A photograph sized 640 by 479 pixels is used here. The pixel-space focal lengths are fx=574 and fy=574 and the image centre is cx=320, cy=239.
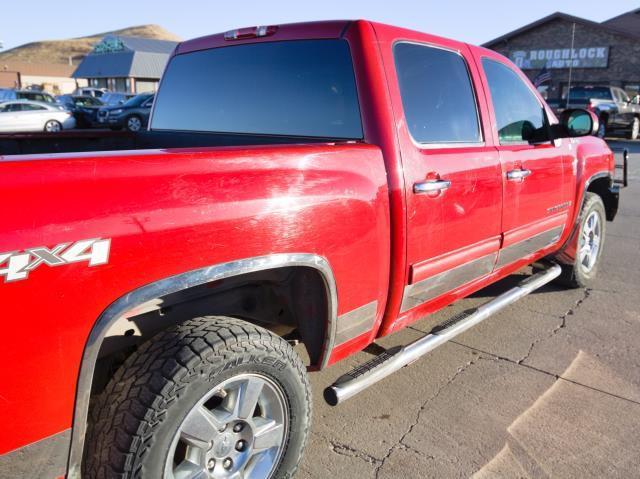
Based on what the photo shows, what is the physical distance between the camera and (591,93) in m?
21.8

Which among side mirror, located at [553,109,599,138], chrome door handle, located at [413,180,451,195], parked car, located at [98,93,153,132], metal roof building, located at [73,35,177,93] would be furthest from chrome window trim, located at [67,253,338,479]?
metal roof building, located at [73,35,177,93]

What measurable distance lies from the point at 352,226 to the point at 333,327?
1.45 ft

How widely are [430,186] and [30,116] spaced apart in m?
19.3

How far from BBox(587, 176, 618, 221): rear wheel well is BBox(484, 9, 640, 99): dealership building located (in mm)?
25807

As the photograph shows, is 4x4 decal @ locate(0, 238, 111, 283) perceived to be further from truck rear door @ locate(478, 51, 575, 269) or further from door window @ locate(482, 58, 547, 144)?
door window @ locate(482, 58, 547, 144)

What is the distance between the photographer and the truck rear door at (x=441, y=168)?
2730mm

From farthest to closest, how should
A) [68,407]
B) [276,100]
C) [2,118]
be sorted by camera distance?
[2,118]
[276,100]
[68,407]

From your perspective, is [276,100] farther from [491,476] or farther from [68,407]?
[491,476]

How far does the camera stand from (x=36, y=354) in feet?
5.20

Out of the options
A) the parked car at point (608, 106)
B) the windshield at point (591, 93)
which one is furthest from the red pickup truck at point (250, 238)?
the windshield at point (591, 93)

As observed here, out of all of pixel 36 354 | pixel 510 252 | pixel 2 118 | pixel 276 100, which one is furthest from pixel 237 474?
pixel 2 118

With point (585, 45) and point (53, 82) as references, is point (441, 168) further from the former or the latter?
point (53, 82)

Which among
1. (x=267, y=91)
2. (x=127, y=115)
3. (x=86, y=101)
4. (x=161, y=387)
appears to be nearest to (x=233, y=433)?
(x=161, y=387)

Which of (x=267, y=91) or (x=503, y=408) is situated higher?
(x=267, y=91)
